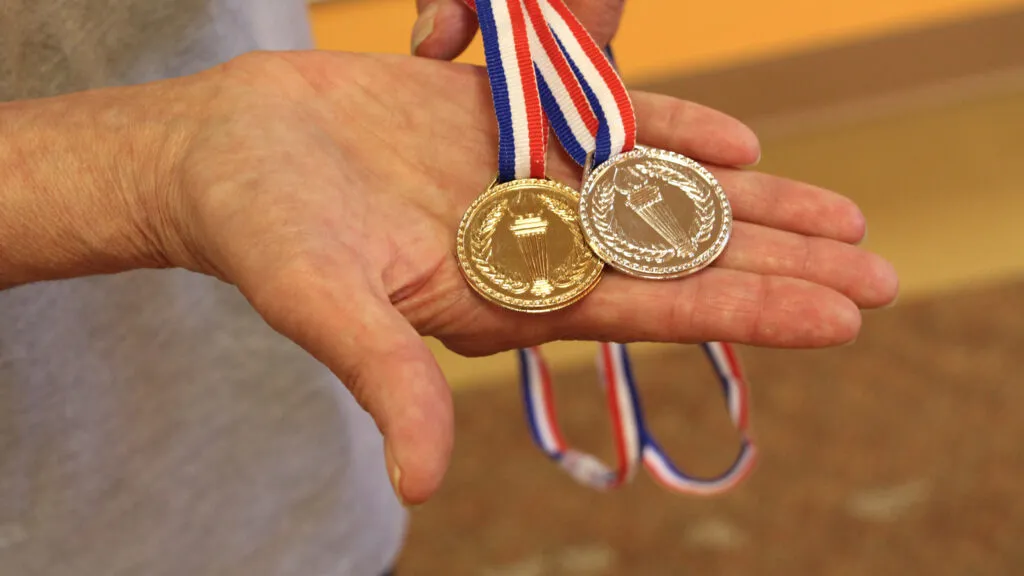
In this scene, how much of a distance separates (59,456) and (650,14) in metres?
1.47

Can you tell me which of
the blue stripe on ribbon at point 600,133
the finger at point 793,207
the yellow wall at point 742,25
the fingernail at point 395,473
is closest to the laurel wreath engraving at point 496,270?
the blue stripe on ribbon at point 600,133

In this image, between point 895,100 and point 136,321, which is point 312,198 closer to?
point 136,321

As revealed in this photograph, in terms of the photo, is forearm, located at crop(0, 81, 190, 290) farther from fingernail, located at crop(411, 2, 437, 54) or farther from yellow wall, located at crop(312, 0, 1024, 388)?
yellow wall, located at crop(312, 0, 1024, 388)

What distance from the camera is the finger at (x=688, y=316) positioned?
97 centimetres

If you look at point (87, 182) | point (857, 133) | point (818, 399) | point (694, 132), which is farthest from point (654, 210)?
point (857, 133)

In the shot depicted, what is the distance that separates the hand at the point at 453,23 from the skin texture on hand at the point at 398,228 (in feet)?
0.12

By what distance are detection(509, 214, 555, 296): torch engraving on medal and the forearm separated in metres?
0.40

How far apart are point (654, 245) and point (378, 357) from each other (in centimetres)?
44

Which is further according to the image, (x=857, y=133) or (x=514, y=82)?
(x=857, y=133)

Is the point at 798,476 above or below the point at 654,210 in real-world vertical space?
below

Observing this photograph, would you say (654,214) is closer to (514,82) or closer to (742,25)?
(514,82)

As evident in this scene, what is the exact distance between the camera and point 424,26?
1185 mm

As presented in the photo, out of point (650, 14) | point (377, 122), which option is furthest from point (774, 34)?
point (377, 122)

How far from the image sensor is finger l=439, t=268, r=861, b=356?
97 centimetres
